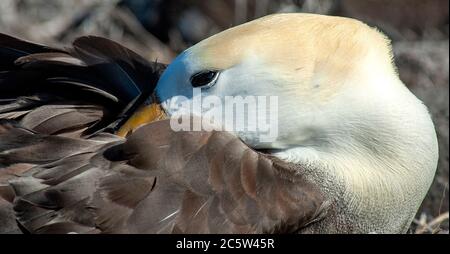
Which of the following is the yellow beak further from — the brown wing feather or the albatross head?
the brown wing feather

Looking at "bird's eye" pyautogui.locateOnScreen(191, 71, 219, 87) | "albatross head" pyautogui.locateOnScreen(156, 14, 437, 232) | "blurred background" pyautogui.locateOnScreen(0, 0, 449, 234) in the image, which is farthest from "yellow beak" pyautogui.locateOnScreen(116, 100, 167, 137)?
"blurred background" pyautogui.locateOnScreen(0, 0, 449, 234)

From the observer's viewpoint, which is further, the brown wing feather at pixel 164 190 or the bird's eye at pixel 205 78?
the bird's eye at pixel 205 78

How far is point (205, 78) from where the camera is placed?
3.77 meters

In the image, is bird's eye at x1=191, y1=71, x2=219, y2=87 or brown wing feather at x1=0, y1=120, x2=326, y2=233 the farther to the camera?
bird's eye at x1=191, y1=71, x2=219, y2=87

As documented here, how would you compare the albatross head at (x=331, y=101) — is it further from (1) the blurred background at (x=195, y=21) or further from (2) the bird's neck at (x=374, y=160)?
(1) the blurred background at (x=195, y=21)

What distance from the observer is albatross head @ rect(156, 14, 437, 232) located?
3.64 metres

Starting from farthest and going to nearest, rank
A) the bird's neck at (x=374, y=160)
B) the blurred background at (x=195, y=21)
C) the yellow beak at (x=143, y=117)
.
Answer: the blurred background at (x=195, y=21), the yellow beak at (x=143, y=117), the bird's neck at (x=374, y=160)

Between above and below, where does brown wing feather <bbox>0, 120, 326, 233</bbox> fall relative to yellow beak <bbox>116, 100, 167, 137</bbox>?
below

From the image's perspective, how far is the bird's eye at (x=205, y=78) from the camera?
12.3 ft

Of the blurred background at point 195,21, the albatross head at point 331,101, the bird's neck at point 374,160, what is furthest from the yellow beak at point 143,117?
the blurred background at point 195,21

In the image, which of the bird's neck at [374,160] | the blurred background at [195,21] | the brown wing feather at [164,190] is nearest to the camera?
the brown wing feather at [164,190]

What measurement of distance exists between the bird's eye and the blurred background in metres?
2.69
